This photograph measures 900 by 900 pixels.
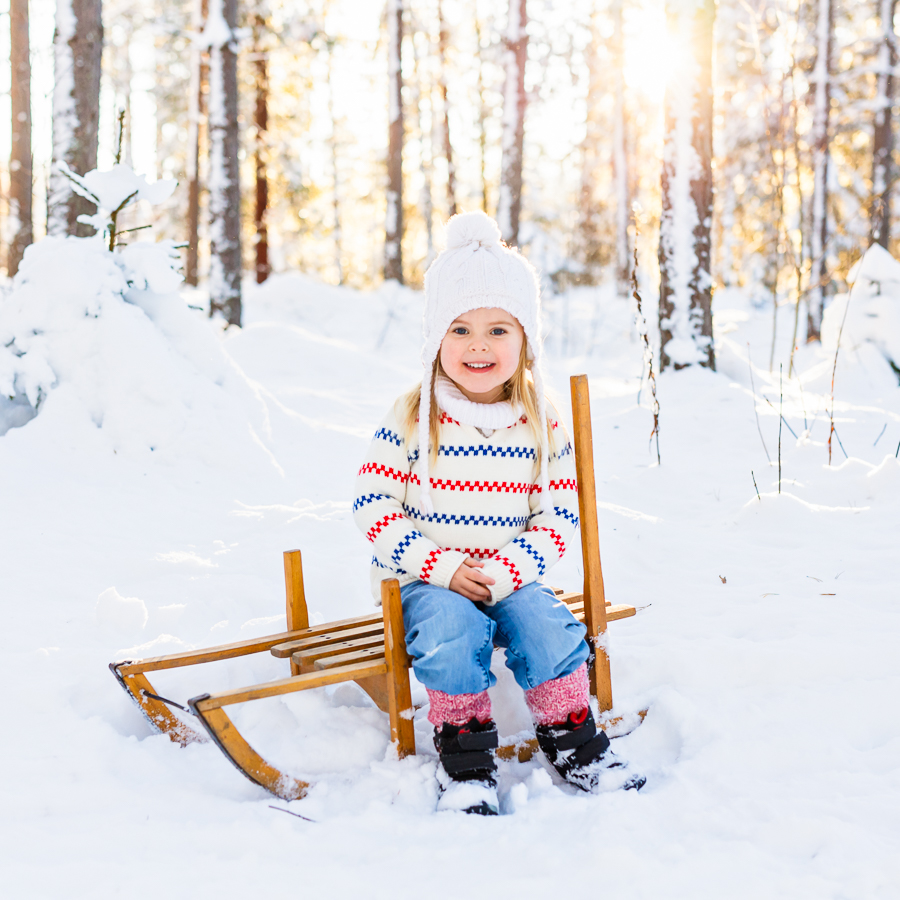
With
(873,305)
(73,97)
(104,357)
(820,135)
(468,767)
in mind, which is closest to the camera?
(468,767)

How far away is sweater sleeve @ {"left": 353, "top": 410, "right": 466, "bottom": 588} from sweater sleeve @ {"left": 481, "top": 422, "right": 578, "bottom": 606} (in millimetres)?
128

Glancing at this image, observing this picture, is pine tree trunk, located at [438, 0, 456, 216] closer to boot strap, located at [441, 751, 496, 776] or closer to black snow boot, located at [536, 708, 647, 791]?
black snow boot, located at [536, 708, 647, 791]

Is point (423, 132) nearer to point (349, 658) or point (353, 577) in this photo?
point (353, 577)

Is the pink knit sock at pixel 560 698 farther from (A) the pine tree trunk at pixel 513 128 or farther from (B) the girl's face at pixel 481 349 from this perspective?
(A) the pine tree trunk at pixel 513 128

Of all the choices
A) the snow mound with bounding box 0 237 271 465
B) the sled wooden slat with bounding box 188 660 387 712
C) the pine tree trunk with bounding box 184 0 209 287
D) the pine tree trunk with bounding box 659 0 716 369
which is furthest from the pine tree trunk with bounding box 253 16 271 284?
the sled wooden slat with bounding box 188 660 387 712

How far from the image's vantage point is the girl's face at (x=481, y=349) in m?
2.34

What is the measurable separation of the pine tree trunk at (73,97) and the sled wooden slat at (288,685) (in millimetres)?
5472

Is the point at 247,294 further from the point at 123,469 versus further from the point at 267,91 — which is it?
the point at 123,469

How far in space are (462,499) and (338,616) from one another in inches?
38.5

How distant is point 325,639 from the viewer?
92.2 inches

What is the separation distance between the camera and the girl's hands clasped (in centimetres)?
221

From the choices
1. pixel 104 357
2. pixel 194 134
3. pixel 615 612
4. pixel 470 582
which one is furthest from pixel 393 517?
pixel 194 134

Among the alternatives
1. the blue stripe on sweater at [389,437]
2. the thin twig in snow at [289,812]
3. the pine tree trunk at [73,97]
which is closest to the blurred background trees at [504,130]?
the pine tree trunk at [73,97]

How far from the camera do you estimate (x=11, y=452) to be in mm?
4008
